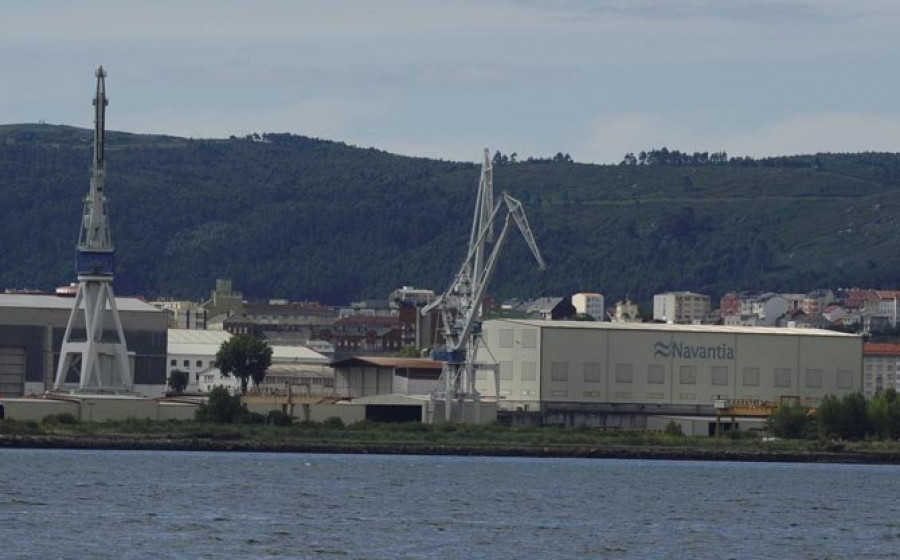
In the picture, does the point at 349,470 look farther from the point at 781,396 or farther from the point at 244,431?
the point at 781,396

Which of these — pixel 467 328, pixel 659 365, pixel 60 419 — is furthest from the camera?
pixel 659 365

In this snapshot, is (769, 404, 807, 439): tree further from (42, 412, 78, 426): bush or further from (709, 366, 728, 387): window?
(42, 412, 78, 426): bush

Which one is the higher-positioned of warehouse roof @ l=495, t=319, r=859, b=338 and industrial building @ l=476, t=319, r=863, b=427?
warehouse roof @ l=495, t=319, r=859, b=338

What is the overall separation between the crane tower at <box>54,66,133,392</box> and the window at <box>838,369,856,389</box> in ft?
158

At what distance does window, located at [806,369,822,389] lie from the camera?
166 metres

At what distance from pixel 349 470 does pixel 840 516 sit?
101ft

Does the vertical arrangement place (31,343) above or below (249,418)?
above

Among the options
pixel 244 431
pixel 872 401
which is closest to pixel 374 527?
pixel 244 431

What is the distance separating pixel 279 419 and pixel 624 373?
28.7m

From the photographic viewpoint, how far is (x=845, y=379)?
16725 centimetres

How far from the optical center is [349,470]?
375 ft

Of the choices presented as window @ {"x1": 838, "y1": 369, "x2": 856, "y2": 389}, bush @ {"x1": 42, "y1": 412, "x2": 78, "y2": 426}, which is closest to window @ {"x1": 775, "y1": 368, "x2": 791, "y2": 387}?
window @ {"x1": 838, "y1": 369, "x2": 856, "y2": 389}

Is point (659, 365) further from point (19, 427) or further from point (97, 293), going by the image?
point (19, 427)

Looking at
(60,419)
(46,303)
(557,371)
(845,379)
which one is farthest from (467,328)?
(60,419)
